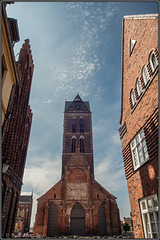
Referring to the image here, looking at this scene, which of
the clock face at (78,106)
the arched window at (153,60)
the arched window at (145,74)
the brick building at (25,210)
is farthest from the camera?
the brick building at (25,210)

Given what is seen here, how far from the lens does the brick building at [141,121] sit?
6.58m

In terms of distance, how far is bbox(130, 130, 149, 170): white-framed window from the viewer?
754 centimetres

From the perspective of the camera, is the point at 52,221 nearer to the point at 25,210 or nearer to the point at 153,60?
the point at 153,60

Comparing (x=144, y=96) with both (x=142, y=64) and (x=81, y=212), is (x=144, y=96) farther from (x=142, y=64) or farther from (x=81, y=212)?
(x=81, y=212)

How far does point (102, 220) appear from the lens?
26.9 m

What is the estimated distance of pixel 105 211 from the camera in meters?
27.4

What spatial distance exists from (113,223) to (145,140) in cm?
2528

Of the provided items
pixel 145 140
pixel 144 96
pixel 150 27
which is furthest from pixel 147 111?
pixel 150 27

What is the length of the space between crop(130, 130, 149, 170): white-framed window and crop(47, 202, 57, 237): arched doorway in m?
24.1

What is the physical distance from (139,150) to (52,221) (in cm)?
2517

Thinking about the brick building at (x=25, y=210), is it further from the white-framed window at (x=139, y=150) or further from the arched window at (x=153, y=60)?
the arched window at (x=153, y=60)

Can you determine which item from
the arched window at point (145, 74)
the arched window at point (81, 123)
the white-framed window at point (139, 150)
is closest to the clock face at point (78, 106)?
the arched window at point (81, 123)

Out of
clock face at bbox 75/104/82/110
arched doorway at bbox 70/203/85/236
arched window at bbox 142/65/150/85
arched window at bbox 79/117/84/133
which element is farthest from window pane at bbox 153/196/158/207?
clock face at bbox 75/104/82/110

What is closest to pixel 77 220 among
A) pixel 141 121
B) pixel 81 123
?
pixel 81 123
